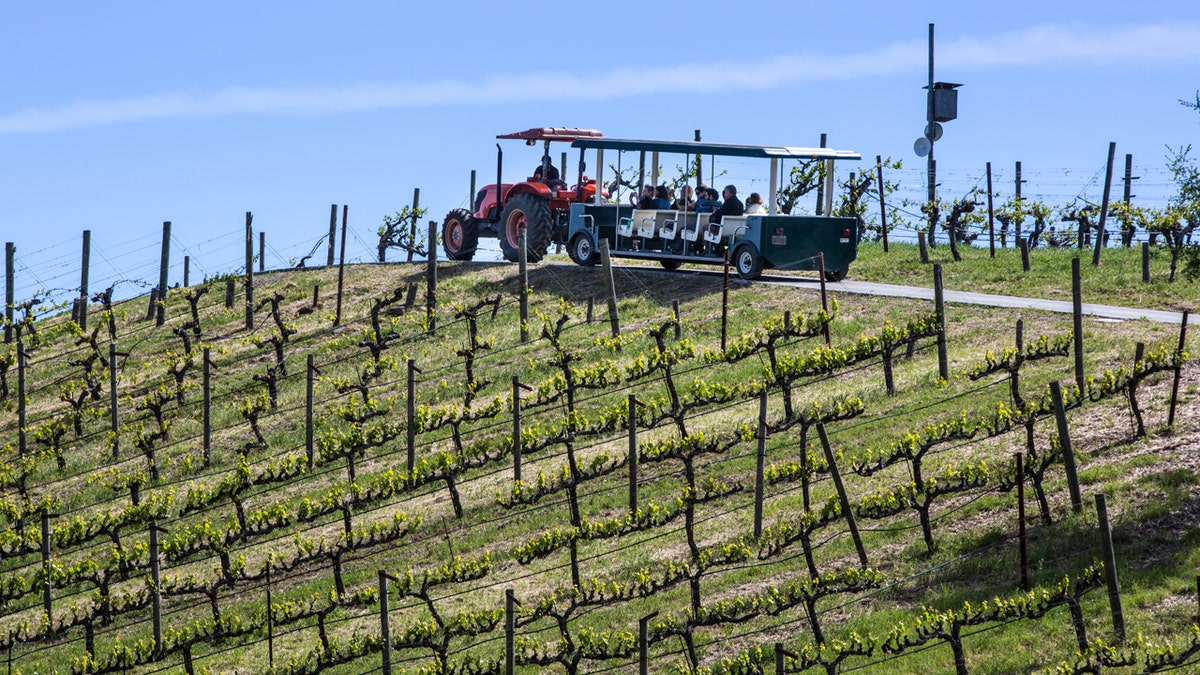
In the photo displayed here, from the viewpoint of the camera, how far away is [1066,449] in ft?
49.0

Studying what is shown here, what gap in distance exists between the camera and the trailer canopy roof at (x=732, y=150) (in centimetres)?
2653

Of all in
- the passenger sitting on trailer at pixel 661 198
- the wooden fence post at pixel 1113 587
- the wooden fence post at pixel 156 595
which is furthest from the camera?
the passenger sitting on trailer at pixel 661 198

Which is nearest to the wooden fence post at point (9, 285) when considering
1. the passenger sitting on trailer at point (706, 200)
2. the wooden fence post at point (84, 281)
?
the wooden fence post at point (84, 281)

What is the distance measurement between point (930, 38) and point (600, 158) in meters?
10.9

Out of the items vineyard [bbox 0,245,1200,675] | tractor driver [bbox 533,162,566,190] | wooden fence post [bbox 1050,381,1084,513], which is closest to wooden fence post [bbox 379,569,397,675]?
vineyard [bbox 0,245,1200,675]

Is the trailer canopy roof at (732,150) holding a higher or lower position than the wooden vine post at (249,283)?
higher

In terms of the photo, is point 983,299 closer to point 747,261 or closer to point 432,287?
point 747,261

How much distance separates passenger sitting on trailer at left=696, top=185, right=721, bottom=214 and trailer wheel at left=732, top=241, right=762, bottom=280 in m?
0.94

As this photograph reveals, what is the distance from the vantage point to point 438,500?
1975 centimetres

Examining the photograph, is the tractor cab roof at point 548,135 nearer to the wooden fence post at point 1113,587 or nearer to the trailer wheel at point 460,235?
the trailer wheel at point 460,235

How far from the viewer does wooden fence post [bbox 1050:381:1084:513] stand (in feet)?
48.1

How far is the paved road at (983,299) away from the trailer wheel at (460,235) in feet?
22.2

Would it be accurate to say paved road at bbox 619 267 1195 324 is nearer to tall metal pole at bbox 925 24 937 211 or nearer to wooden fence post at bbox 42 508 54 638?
tall metal pole at bbox 925 24 937 211

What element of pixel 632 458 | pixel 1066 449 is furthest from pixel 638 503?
pixel 1066 449
